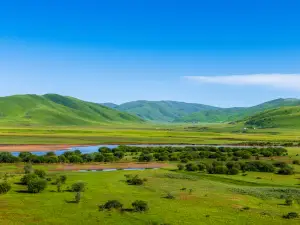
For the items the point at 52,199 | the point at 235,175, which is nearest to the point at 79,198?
the point at 52,199

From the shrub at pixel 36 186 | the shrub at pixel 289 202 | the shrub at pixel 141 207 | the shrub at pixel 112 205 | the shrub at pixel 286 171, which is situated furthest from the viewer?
the shrub at pixel 286 171

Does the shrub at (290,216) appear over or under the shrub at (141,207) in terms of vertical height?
under

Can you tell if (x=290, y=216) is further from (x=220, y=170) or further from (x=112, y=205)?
(x=220, y=170)

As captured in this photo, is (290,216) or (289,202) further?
(289,202)

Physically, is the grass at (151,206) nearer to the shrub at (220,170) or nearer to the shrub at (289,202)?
the shrub at (289,202)

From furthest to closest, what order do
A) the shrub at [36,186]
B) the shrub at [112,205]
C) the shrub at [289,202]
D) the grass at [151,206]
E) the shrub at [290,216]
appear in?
the shrub at [36,186] → the shrub at [289,202] → the shrub at [112,205] → the shrub at [290,216] → the grass at [151,206]

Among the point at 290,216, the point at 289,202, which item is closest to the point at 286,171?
the point at 289,202

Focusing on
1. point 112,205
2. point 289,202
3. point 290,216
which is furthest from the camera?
point 289,202

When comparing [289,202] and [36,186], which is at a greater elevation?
[36,186]

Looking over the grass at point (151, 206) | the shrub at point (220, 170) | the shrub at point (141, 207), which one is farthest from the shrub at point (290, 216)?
the shrub at point (220, 170)
